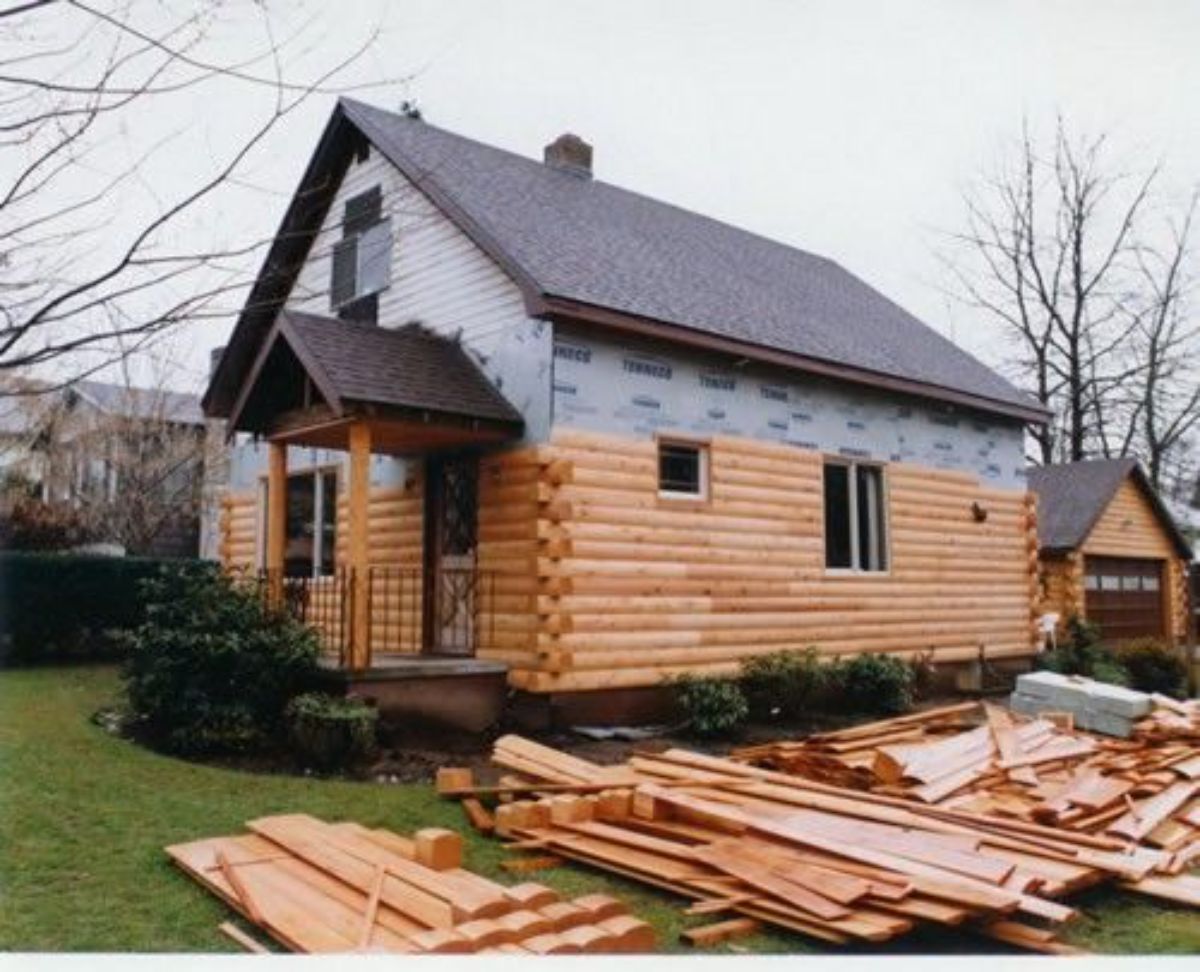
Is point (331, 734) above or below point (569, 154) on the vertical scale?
below

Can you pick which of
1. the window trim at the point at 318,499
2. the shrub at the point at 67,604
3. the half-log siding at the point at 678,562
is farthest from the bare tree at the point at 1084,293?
the shrub at the point at 67,604

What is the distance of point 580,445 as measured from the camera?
1017cm

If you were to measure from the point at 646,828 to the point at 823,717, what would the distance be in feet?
19.2

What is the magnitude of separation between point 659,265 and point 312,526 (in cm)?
544

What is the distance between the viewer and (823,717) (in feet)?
37.7

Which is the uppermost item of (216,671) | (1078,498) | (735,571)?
(1078,498)

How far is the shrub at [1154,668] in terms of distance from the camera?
55.0 feet

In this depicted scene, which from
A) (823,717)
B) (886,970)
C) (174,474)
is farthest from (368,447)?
(174,474)

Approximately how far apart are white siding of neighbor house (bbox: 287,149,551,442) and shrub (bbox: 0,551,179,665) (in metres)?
5.55

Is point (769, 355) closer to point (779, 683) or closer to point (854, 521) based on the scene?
point (854, 521)

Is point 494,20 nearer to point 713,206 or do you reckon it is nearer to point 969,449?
point 969,449

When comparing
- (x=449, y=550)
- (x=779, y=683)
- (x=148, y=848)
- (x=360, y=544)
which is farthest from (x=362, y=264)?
(x=148, y=848)

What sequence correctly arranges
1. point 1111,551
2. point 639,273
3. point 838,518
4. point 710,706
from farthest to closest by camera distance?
point 1111,551
point 838,518
point 639,273
point 710,706

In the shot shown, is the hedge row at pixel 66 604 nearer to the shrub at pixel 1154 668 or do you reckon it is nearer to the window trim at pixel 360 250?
the window trim at pixel 360 250
